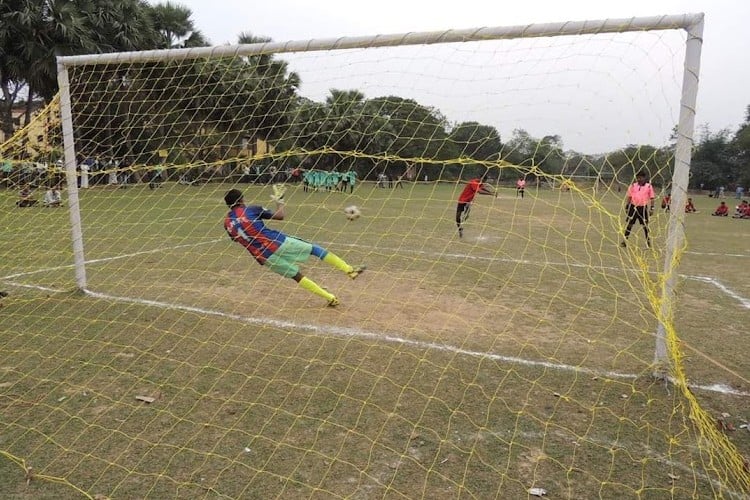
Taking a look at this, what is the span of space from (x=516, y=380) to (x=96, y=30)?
24092 millimetres

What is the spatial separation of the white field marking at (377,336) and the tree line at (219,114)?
1559 millimetres

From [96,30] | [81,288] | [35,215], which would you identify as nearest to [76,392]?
[81,288]

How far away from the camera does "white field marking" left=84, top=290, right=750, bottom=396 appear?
4359mm

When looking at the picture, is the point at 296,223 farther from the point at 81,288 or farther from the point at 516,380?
the point at 516,380

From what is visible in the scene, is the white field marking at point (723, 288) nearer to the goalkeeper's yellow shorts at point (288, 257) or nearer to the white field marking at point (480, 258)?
the white field marking at point (480, 258)

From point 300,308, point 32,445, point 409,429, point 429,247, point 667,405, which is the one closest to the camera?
point 32,445

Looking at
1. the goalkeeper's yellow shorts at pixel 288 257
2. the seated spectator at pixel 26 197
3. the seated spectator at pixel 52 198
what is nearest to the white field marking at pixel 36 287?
the goalkeeper's yellow shorts at pixel 288 257

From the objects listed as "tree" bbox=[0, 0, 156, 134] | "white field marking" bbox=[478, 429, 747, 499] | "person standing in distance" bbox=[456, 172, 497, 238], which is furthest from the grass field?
"tree" bbox=[0, 0, 156, 134]

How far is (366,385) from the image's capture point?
4.09 meters

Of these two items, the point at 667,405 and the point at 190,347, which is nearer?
the point at 667,405

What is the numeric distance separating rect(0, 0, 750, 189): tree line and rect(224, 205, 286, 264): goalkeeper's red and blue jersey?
2.34 feet

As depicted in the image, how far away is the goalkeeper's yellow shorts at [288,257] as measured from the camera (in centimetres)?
597

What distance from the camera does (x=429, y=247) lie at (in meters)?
10.9

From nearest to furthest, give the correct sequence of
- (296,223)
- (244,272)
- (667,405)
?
1. (667,405)
2. (244,272)
3. (296,223)
